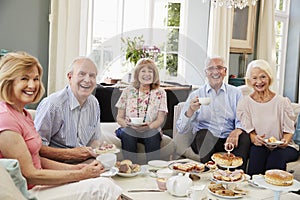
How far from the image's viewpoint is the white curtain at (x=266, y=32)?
5.73m

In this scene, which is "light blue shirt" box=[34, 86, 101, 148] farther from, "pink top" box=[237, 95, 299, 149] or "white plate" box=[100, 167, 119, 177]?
"pink top" box=[237, 95, 299, 149]

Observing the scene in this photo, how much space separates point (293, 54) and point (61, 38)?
4210mm

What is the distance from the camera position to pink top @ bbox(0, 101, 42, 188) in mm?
1572

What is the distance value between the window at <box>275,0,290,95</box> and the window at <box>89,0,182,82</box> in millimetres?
2086

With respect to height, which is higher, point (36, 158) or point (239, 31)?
point (239, 31)

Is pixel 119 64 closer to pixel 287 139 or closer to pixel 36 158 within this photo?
pixel 287 139

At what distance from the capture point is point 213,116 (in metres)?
3.08

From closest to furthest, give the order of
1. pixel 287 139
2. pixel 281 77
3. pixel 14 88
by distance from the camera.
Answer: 1. pixel 14 88
2. pixel 287 139
3. pixel 281 77

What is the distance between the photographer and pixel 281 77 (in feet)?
21.2

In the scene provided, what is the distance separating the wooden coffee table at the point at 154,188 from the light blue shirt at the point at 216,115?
0.82 meters

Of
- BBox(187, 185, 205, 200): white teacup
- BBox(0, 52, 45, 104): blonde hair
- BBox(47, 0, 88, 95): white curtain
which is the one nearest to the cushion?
BBox(0, 52, 45, 104): blonde hair

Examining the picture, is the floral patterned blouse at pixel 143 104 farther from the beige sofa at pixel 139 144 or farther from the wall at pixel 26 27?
the wall at pixel 26 27

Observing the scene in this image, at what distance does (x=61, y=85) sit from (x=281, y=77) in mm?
4129

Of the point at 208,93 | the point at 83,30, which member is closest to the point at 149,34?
the point at 83,30
